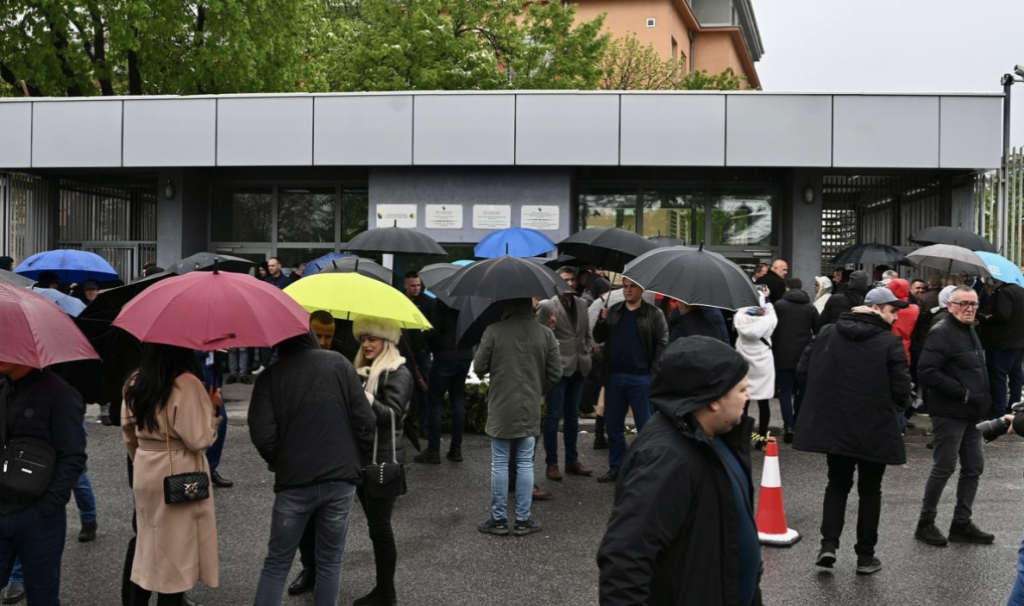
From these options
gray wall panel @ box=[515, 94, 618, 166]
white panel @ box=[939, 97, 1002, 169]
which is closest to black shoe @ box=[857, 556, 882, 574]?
gray wall panel @ box=[515, 94, 618, 166]

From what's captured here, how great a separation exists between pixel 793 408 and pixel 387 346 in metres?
7.87

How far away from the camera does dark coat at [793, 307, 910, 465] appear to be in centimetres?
675

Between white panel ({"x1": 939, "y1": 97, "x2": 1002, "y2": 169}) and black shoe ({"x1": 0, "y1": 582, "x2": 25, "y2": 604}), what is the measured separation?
606 inches

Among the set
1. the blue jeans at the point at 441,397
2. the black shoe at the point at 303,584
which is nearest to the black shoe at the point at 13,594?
the black shoe at the point at 303,584

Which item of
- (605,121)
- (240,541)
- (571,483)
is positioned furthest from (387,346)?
(605,121)

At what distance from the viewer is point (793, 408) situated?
12.8 metres

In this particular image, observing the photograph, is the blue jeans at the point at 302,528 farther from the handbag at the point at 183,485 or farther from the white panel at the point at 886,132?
the white panel at the point at 886,132

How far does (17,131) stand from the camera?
1962cm

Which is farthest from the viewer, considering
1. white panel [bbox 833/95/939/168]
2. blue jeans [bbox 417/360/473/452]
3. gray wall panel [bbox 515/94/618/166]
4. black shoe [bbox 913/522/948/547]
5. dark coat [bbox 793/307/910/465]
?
gray wall panel [bbox 515/94/618/166]

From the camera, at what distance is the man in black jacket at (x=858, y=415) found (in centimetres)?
677

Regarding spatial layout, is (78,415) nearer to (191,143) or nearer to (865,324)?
(865,324)

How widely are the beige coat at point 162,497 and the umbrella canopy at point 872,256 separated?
13074 mm

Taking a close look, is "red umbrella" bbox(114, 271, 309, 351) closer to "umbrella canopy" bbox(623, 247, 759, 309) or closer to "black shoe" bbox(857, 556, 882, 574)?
"umbrella canopy" bbox(623, 247, 759, 309)

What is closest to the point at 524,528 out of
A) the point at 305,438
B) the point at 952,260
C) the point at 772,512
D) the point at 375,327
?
the point at 772,512
